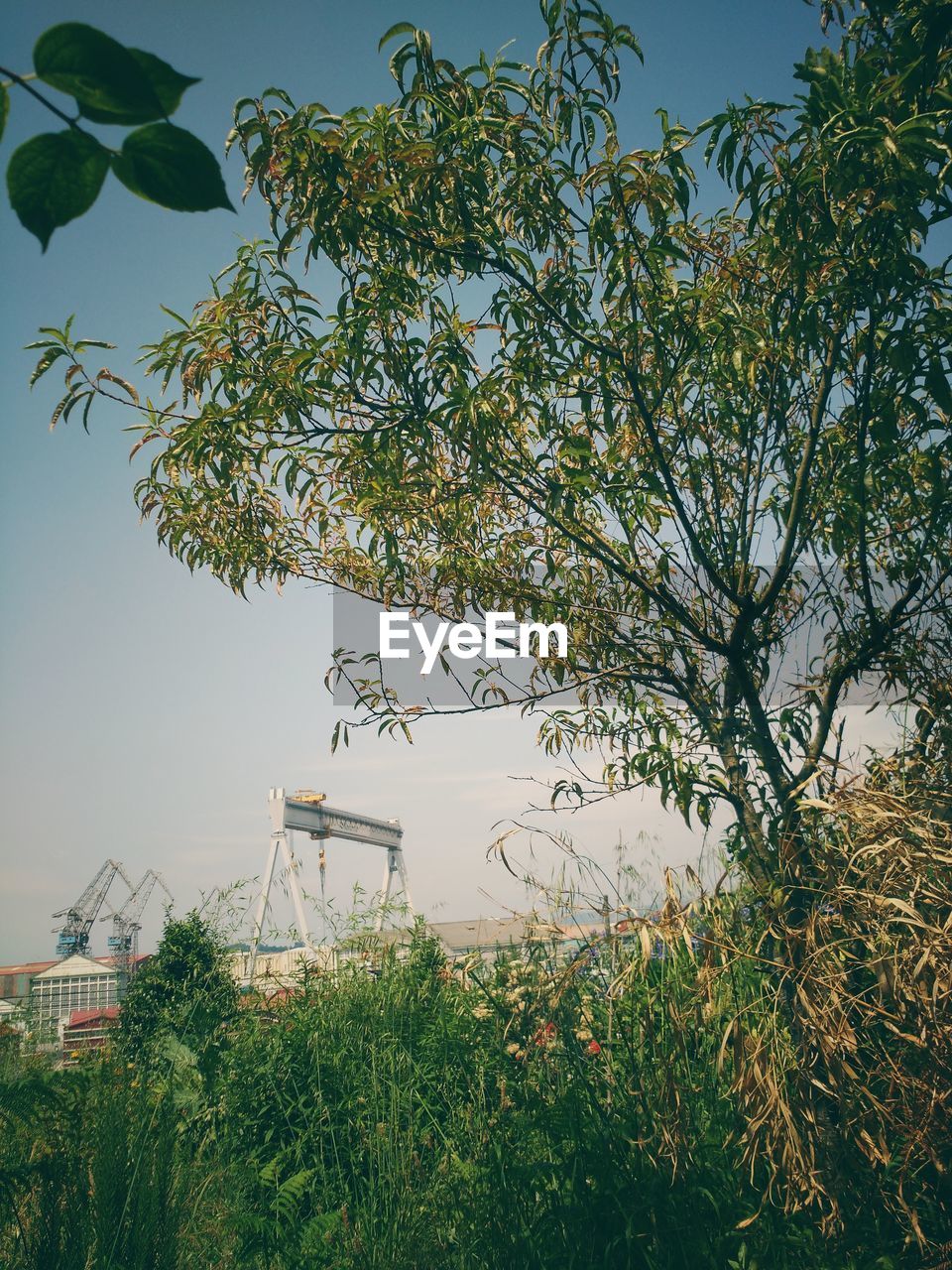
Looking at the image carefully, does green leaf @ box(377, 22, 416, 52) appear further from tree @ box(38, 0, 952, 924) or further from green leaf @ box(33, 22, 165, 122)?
green leaf @ box(33, 22, 165, 122)

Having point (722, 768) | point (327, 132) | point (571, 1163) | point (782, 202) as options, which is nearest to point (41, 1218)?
point (571, 1163)

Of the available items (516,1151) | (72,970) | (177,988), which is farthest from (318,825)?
(516,1151)

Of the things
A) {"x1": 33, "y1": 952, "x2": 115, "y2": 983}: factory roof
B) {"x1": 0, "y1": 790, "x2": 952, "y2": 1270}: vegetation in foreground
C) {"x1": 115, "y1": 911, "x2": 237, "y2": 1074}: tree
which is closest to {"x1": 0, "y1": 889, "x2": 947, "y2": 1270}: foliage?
{"x1": 0, "y1": 790, "x2": 952, "y2": 1270}: vegetation in foreground

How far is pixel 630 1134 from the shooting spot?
1.94 metres

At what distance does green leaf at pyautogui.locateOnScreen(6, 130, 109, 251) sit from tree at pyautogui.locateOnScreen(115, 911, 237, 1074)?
4.14 m

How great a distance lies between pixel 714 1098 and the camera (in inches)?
87.9

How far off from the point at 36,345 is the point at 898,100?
6.22 ft

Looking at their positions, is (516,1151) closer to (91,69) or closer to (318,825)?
(91,69)

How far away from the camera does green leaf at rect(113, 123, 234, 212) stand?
0.47m

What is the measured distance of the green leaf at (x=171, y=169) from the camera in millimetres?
467

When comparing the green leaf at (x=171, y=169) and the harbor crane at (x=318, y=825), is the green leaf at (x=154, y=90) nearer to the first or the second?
the green leaf at (x=171, y=169)

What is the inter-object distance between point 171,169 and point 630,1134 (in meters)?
2.14

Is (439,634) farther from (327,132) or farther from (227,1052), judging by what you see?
(227,1052)

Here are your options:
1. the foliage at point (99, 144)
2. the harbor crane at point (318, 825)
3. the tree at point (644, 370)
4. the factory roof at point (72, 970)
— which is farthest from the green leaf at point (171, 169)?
the harbor crane at point (318, 825)
